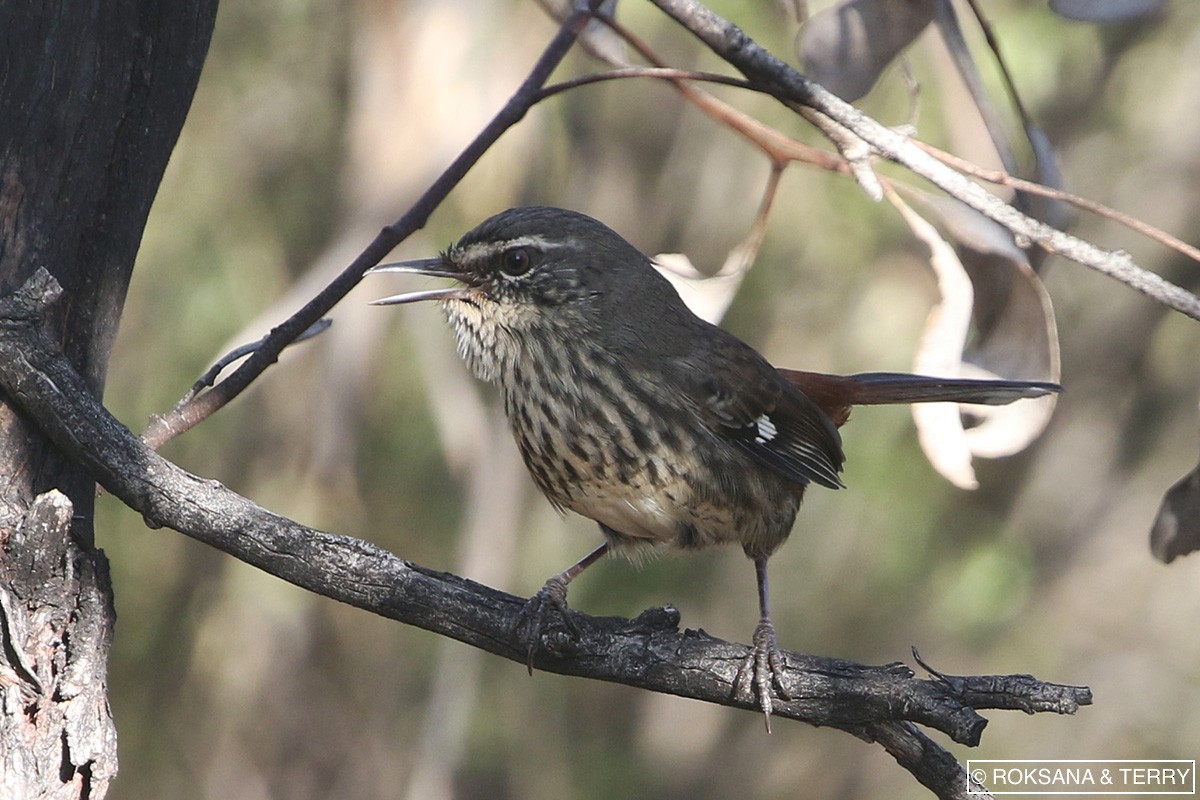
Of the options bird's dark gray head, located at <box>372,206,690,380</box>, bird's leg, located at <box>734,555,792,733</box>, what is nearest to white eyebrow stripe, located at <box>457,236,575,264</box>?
bird's dark gray head, located at <box>372,206,690,380</box>

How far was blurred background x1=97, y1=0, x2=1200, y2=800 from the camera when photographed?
628cm

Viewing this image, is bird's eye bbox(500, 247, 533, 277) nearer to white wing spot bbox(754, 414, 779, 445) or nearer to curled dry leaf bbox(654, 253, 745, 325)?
curled dry leaf bbox(654, 253, 745, 325)

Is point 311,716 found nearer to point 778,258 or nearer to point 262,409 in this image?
point 262,409

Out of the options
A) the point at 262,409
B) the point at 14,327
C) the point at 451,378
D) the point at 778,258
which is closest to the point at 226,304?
the point at 262,409

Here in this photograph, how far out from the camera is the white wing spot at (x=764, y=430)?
3209mm

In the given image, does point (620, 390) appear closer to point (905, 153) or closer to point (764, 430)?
point (764, 430)

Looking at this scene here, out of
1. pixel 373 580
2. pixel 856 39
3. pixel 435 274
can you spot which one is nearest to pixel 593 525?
pixel 435 274

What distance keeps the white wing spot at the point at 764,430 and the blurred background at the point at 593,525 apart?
2.58 m

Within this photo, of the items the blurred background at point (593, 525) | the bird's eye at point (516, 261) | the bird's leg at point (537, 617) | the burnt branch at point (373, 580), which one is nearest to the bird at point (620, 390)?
the bird's eye at point (516, 261)

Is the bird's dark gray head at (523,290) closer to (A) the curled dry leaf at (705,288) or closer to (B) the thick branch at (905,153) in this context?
(A) the curled dry leaf at (705,288)

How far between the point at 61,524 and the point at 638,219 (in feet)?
17.9

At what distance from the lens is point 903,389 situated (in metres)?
3.27

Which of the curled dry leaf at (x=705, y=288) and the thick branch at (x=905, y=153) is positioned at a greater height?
the curled dry leaf at (x=705, y=288)

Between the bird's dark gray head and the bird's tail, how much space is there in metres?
Answer: 0.68
